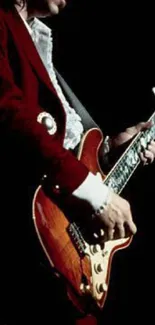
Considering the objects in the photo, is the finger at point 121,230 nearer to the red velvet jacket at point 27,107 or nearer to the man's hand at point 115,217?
the man's hand at point 115,217

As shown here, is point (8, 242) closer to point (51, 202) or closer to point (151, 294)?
point (51, 202)

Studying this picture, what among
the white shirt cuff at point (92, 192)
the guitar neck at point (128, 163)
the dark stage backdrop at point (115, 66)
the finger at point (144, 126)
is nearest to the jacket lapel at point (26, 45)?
the white shirt cuff at point (92, 192)

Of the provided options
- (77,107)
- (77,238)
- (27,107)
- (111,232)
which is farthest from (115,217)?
(77,107)

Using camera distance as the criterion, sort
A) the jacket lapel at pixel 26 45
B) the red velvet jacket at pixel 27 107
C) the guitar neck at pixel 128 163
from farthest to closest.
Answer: the guitar neck at pixel 128 163
the jacket lapel at pixel 26 45
the red velvet jacket at pixel 27 107

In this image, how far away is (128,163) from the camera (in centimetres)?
165

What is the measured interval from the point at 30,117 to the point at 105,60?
124 cm

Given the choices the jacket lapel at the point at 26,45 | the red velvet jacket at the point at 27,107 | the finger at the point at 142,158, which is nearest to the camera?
the red velvet jacket at the point at 27,107

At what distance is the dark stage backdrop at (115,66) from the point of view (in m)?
2.25

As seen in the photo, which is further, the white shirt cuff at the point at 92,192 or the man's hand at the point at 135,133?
the man's hand at the point at 135,133

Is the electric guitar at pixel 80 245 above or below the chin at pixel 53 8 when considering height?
below

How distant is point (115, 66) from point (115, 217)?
4.13 ft

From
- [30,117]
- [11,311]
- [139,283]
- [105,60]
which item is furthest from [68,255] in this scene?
[105,60]

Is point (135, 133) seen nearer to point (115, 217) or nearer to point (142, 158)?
point (142, 158)

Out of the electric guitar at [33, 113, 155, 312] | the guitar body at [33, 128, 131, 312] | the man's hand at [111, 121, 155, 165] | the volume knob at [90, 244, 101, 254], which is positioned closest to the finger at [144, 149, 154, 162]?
the man's hand at [111, 121, 155, 165]
